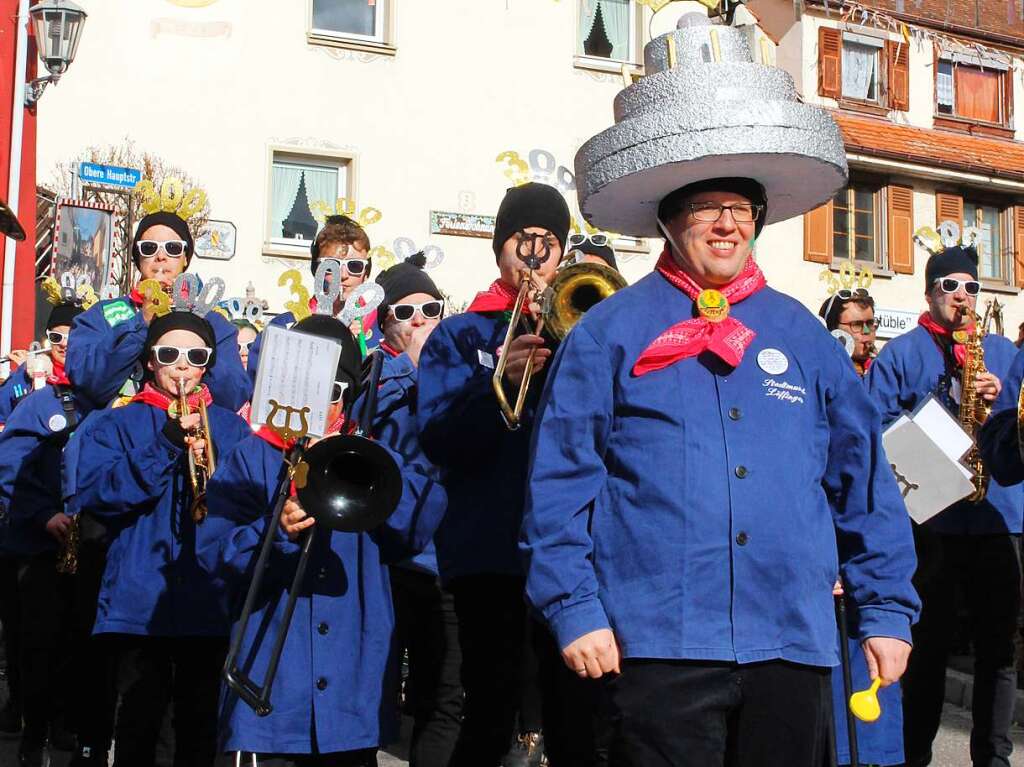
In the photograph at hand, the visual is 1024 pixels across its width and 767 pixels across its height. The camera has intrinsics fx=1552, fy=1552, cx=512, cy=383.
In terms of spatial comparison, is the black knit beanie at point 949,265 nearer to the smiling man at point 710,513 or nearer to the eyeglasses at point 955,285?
the eyeglasses at point 955,285

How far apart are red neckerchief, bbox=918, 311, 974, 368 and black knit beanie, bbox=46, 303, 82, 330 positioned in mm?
5067

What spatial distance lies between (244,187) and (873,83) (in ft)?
41.1

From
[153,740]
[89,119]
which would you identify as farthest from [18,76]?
[153,740]

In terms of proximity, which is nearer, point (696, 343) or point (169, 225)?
point (696, 343)

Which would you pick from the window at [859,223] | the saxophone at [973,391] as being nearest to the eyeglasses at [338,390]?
the saxophone at [973,391]

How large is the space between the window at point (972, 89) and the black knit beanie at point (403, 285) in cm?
2357

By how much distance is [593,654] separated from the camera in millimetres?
3529

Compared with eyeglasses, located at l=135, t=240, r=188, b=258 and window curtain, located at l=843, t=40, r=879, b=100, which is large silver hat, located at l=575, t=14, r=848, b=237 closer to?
eyeglasses, located at l=135, t=240, r=188, b=258

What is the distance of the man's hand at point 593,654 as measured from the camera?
3.53m

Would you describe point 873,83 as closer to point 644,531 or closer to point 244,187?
point 244,187

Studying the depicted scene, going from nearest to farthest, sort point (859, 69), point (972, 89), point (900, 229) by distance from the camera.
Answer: point (900, 229) → point (859, 69) → point (972, 89)

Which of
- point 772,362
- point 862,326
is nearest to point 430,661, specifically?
point 772,362

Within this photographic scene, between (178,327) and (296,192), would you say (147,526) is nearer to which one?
(178,327)

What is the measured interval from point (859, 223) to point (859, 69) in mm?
2833
